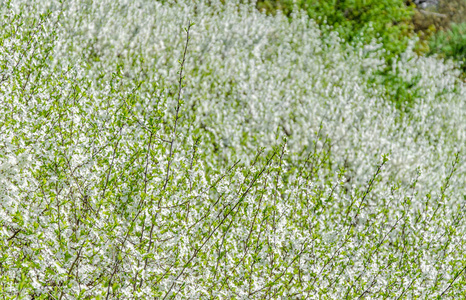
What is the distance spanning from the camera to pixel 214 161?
19.8ft

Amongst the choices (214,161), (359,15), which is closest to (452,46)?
(359,15)

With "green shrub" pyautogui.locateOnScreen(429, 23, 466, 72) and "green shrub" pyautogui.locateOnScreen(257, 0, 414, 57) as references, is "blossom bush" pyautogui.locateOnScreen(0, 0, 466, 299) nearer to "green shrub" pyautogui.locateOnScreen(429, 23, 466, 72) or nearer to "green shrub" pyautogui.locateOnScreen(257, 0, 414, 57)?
"green shrub" pyautogui.locateOnScreen(257, 0, 414, 57)

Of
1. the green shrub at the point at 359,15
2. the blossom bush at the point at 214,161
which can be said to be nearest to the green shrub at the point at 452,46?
the blossom bush at the point at 214,161

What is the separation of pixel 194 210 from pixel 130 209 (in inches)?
23.8

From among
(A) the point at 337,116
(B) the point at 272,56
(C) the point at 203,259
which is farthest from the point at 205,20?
(C) the point at 203,259

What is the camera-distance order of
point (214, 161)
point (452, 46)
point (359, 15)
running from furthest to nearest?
point (452, 46) → point (359, 15) → point (214, 161)

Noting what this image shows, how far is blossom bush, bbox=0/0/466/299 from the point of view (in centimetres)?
362

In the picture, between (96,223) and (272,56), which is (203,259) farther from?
(272,56)

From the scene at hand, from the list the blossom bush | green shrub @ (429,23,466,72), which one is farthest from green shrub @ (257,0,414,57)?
green shrub @ (429,23,466,72)

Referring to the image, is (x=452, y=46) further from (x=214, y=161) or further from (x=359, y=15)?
(x=214, y=161)

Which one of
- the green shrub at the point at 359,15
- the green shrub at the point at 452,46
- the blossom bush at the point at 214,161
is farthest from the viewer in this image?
the green shrub at the point at 452,46

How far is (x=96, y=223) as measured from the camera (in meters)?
3.56

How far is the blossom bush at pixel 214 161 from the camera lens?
3.62 meters

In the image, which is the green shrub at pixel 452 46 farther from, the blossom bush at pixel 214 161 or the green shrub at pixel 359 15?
the green shrub at pixel 359 15
